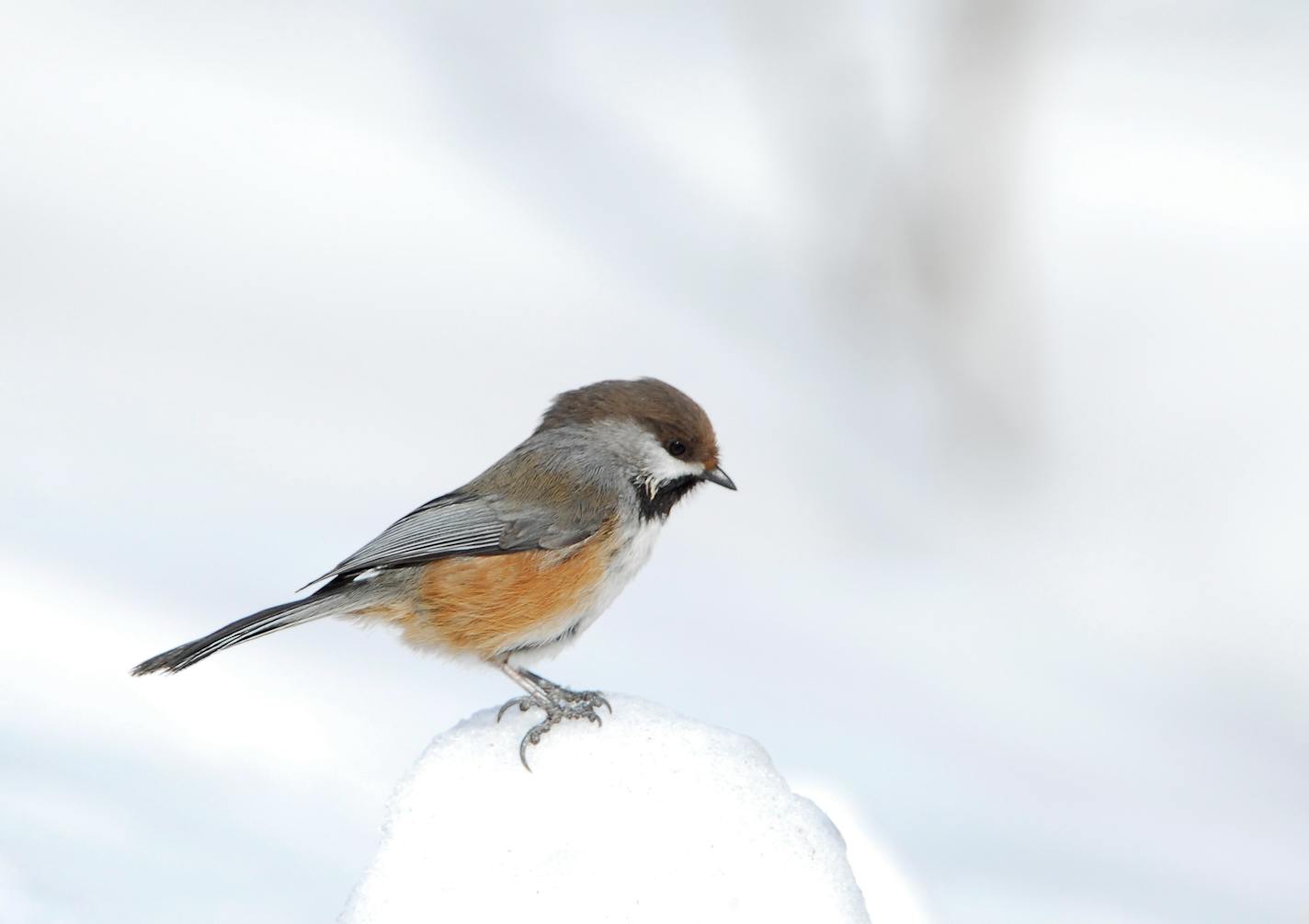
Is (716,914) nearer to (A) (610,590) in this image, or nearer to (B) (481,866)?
(B) (481,866)

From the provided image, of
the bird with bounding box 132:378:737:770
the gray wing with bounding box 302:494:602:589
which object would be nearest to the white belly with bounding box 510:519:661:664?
the bird with bounding box 132:378:737:770

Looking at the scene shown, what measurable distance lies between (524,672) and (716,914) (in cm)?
94

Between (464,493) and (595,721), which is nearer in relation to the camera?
(595,721)

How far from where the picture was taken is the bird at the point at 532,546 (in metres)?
3.20

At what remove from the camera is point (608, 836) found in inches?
102

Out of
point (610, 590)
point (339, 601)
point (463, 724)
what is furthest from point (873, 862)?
point (339, 601)

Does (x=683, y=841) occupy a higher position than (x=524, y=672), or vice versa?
(x=524, y=672)

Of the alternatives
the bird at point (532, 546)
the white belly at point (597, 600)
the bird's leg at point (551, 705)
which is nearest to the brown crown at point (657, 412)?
the bird at point (532, 546)

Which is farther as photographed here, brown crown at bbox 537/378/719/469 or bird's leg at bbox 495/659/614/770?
brown crown at bbox 537/378/719/469

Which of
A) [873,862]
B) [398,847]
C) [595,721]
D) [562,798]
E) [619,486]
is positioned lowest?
[398,847]

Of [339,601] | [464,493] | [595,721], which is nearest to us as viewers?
[595,721]

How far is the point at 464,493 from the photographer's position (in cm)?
349

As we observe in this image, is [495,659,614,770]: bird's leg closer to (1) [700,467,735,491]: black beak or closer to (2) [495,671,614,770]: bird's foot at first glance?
(2) [495,671,614,770]: bird's foot

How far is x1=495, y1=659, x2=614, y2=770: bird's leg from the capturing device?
279 centimetres
